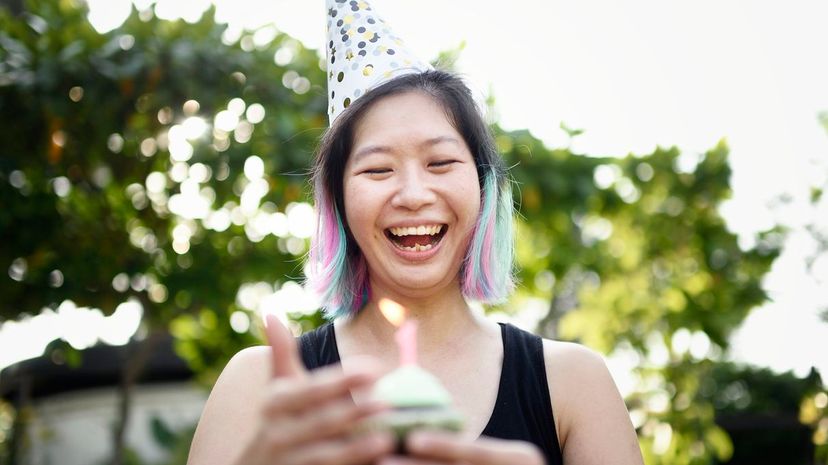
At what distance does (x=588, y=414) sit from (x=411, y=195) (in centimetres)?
60

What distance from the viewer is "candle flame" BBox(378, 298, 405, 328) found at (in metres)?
2.03

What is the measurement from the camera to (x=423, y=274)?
6.20 feet

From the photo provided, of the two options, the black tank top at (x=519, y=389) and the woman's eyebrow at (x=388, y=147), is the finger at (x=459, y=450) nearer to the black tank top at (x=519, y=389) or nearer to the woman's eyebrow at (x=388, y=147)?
the black tank top at (x=519, y=389)

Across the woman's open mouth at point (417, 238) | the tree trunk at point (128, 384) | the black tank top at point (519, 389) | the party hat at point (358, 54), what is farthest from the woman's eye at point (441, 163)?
the tree trunk at point (128, 384)

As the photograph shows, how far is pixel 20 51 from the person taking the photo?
389 centimetres

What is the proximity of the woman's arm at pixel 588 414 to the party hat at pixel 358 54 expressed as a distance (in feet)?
2.41

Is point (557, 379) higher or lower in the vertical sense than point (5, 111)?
lower

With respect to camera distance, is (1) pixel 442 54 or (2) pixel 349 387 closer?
(2) pixel 349 387

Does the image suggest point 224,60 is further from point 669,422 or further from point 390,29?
point 669,422

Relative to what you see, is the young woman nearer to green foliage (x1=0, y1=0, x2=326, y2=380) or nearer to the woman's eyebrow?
the woman's eyebrow

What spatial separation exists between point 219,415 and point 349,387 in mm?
857

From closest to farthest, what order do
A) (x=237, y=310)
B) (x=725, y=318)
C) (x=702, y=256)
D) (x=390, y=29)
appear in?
(x=390, y=29) < (x=237, y=310) < (x=725, y=318) < (x=702, y=256)

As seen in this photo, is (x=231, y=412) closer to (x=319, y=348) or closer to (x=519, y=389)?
(x=319, y=348)

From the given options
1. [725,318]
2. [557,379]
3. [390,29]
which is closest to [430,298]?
[557,379]
